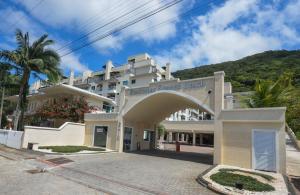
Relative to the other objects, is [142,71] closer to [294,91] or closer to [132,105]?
[132,105]

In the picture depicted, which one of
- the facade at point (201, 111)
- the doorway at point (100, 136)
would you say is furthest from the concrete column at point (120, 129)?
the doorway at point (100, 136)

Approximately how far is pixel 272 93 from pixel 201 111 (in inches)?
289

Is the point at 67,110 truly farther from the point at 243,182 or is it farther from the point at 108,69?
the point at 108,69

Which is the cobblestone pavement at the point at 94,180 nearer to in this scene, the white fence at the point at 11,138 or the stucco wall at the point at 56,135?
the stucco wall at the point at 56,135

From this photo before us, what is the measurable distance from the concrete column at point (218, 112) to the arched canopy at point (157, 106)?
1.96m

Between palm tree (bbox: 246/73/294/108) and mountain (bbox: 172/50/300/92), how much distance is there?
4284cm

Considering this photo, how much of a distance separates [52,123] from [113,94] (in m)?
33.1

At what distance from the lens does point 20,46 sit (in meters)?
25.4

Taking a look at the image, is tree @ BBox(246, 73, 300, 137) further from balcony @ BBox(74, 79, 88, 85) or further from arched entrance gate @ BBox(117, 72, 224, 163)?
balcony @ BBox(74, 79, 88, 85)

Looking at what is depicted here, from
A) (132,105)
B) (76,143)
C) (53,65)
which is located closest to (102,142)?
(76,143)

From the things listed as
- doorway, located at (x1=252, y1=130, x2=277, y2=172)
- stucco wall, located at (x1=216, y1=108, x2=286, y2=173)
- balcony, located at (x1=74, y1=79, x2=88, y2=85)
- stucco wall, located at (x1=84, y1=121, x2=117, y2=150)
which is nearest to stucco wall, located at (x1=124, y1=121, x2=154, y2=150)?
stucco wall, located at (x1=84, y1=121, x2=117, y2=150)

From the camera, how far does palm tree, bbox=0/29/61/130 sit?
2470 centimetres

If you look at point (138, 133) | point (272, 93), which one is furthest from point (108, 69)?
point (272, 93)

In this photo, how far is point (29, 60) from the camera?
2491 cm
